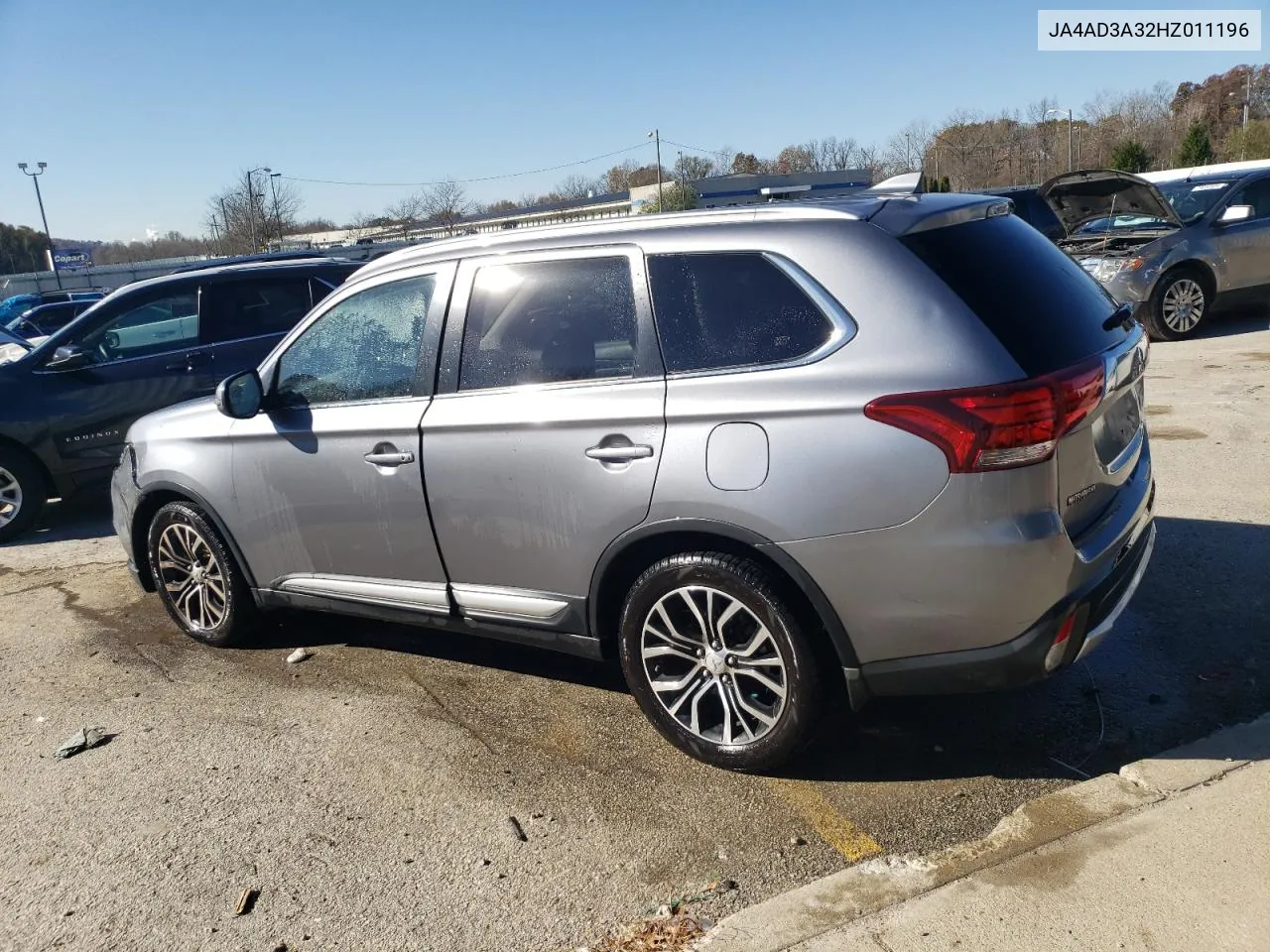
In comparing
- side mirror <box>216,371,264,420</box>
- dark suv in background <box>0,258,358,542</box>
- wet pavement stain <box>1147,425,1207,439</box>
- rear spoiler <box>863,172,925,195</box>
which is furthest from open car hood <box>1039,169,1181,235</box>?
side mirror <box>216,371,264,420</box>

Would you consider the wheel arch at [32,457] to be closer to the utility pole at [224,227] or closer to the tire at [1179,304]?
the tire at [1179,304]

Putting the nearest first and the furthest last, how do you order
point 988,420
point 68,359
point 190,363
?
point 988,420 → point 68,359 → point 190,363

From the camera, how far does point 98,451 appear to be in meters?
8.12

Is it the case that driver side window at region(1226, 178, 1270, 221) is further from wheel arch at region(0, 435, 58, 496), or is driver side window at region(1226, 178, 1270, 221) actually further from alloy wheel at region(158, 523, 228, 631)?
wheel arch at region(0, 435, 58, 496)

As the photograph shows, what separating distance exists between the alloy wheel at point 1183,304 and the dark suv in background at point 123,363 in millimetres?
9191

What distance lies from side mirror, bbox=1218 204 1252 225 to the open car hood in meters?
0.46

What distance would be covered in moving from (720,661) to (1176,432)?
5608 mm

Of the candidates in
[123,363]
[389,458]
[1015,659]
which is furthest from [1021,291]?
[123,363]

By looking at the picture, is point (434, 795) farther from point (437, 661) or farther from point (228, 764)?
point (437, 661)

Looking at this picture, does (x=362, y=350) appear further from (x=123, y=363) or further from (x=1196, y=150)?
(x=1196, y=150)

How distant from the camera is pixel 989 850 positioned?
2990 mm

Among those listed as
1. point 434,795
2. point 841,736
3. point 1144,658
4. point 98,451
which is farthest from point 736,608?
point 98,451

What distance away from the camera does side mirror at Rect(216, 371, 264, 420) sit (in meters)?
4.59

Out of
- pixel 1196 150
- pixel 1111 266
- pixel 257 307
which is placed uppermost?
pixel 1196 150
